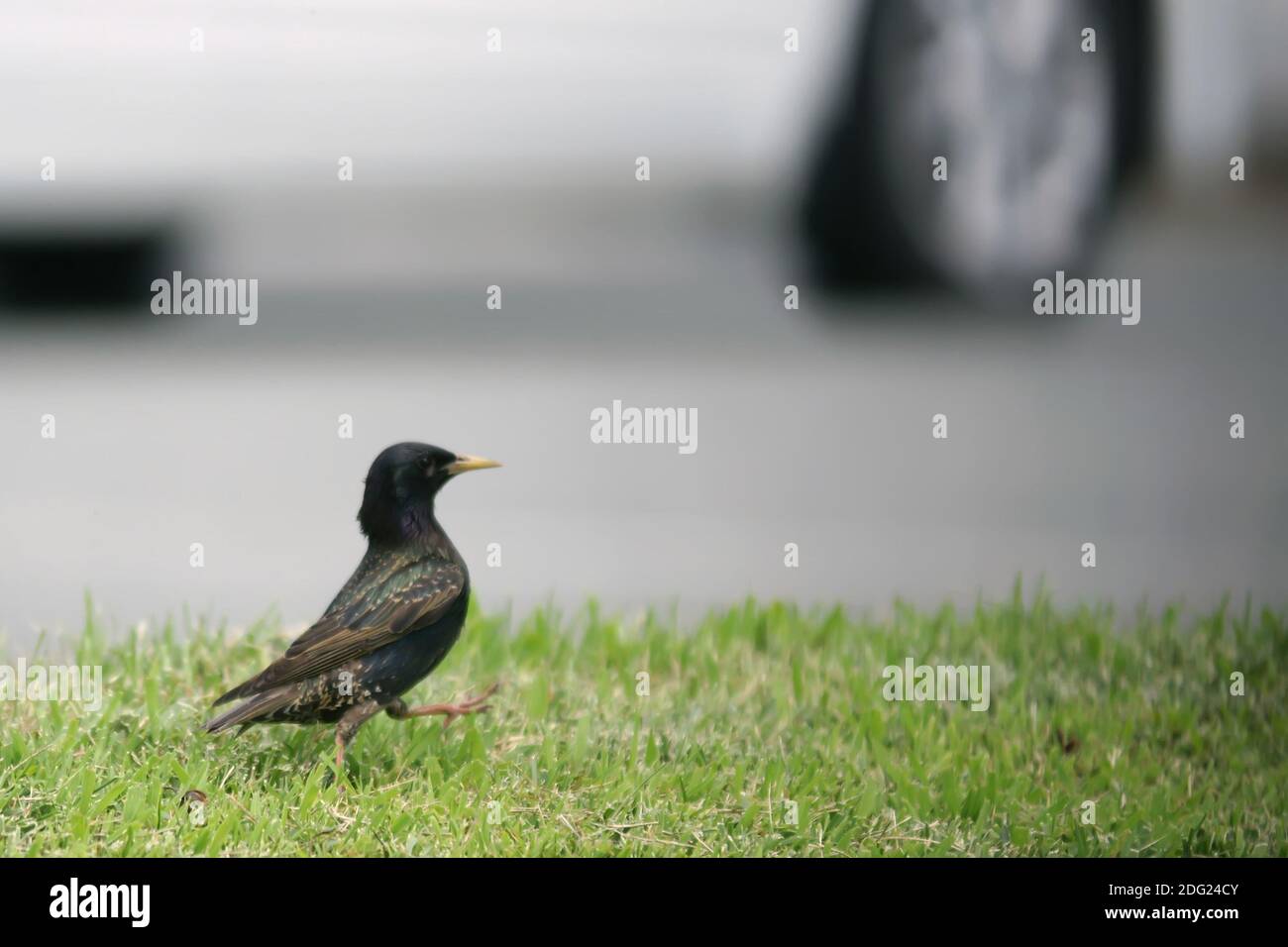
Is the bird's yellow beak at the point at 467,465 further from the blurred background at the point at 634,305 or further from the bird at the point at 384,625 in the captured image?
the blurred background at the point at 634,305

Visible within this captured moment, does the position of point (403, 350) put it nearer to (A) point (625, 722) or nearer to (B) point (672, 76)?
(B) point (672, 76)

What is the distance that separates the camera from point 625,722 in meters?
4.40

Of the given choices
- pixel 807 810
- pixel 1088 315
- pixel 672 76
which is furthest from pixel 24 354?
pixel 1088 315


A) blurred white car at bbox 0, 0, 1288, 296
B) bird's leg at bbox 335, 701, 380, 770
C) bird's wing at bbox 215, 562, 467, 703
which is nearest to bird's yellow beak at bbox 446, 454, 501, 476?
bird's wing at bbox 215, 562, 467, 703

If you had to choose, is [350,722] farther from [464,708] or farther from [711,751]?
[711,751]

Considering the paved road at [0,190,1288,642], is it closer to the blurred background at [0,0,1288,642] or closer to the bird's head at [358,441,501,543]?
the blurred background at [0,0,1288,642]

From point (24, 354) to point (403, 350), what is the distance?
1.27 metres

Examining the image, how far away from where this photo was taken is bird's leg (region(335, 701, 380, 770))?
3.96m

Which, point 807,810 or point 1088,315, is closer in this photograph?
point 807,810

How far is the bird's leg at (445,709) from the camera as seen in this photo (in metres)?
4.10

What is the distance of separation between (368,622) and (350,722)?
244mm

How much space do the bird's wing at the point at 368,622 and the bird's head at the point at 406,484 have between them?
0.11m

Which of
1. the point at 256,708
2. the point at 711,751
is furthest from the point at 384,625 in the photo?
the point at 711,751
